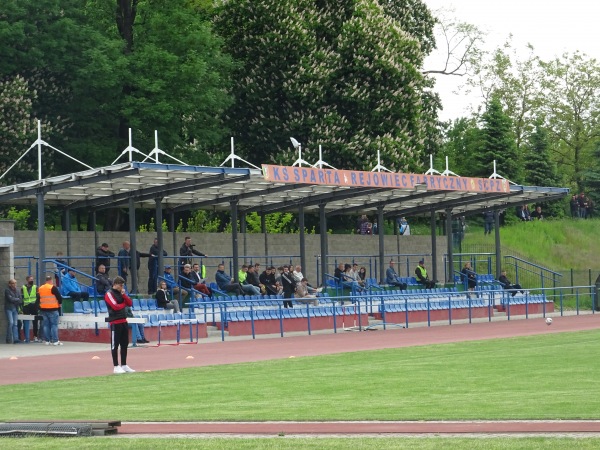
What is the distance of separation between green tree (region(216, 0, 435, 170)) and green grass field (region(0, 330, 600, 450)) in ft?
88.7

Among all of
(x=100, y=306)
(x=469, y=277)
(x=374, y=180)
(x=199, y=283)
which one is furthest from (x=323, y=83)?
(x=100, y=306)

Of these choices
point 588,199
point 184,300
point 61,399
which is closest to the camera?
point 61,399

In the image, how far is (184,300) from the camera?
117ft

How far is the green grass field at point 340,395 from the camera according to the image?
12.1 m

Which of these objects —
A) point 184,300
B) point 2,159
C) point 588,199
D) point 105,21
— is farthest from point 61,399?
point 588,199

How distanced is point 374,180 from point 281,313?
6333 mm

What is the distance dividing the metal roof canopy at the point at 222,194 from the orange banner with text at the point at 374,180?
0.25m

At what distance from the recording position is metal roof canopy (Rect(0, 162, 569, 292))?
31406 mm

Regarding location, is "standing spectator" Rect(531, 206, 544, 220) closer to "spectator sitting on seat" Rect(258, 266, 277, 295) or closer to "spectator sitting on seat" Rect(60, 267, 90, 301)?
"spectator sitting on seat" Rect(258, 266, 277, 295)

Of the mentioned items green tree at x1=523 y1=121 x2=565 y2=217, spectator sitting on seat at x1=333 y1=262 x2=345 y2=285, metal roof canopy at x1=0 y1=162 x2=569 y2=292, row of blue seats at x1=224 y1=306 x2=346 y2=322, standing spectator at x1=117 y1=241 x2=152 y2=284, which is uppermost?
green tree at x1=523 y1=121 x2=565 y2=217

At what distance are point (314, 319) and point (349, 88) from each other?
17.3 meters

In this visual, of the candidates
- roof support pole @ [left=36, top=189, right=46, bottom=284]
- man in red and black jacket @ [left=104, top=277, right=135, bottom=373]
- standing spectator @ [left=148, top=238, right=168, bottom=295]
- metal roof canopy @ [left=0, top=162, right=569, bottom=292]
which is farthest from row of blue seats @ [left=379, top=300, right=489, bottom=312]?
man in red and black jacket @ [left=104, top=277, right=135, bottom=373]

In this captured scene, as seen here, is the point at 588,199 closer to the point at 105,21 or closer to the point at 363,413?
the point at 105,21

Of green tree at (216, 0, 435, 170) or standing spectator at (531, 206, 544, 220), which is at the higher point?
green tree at (216, 0, 435, 170)
